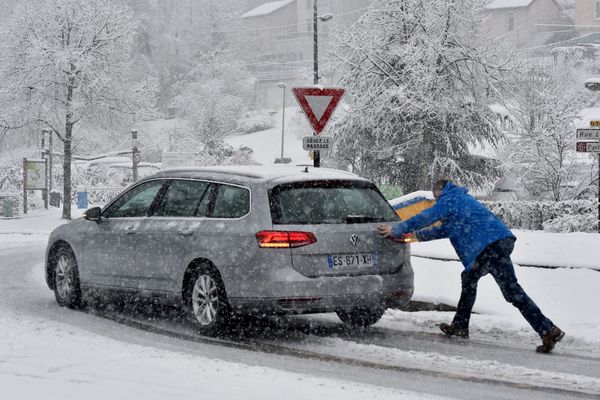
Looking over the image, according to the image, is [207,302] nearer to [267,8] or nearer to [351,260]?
[351,260]

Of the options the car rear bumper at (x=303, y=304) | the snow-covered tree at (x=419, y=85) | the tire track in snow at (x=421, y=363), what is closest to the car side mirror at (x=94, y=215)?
the tire track in snow at (x=421, y=363)

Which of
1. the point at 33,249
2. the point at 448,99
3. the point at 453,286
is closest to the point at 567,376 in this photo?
the point at 453,286

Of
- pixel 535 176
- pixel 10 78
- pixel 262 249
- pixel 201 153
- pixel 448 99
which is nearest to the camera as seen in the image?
pixel 262 249

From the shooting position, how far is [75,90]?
35.1 metres

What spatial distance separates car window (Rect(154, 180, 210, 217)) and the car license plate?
56.6 inches

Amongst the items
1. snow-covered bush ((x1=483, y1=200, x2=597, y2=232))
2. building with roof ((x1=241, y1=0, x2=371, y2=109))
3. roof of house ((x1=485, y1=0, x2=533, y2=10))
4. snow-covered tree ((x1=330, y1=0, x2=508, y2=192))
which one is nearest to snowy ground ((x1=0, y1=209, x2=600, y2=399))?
snow-covered bush ((x1=483, y1=200, x2=597, y2=232))

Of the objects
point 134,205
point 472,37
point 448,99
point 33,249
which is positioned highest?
point 472,37

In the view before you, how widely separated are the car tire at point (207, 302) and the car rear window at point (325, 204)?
886 millimetres

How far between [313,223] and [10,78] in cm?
3021

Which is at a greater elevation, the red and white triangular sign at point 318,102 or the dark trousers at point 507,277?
the red and white triangular sign at point 318,102

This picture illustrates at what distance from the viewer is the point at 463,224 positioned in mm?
8648

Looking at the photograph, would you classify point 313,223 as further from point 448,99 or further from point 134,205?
point 448,99

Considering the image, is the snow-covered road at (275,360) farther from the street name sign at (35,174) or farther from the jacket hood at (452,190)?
the street name sign at (35,174)

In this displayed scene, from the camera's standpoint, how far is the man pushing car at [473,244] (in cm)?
845
